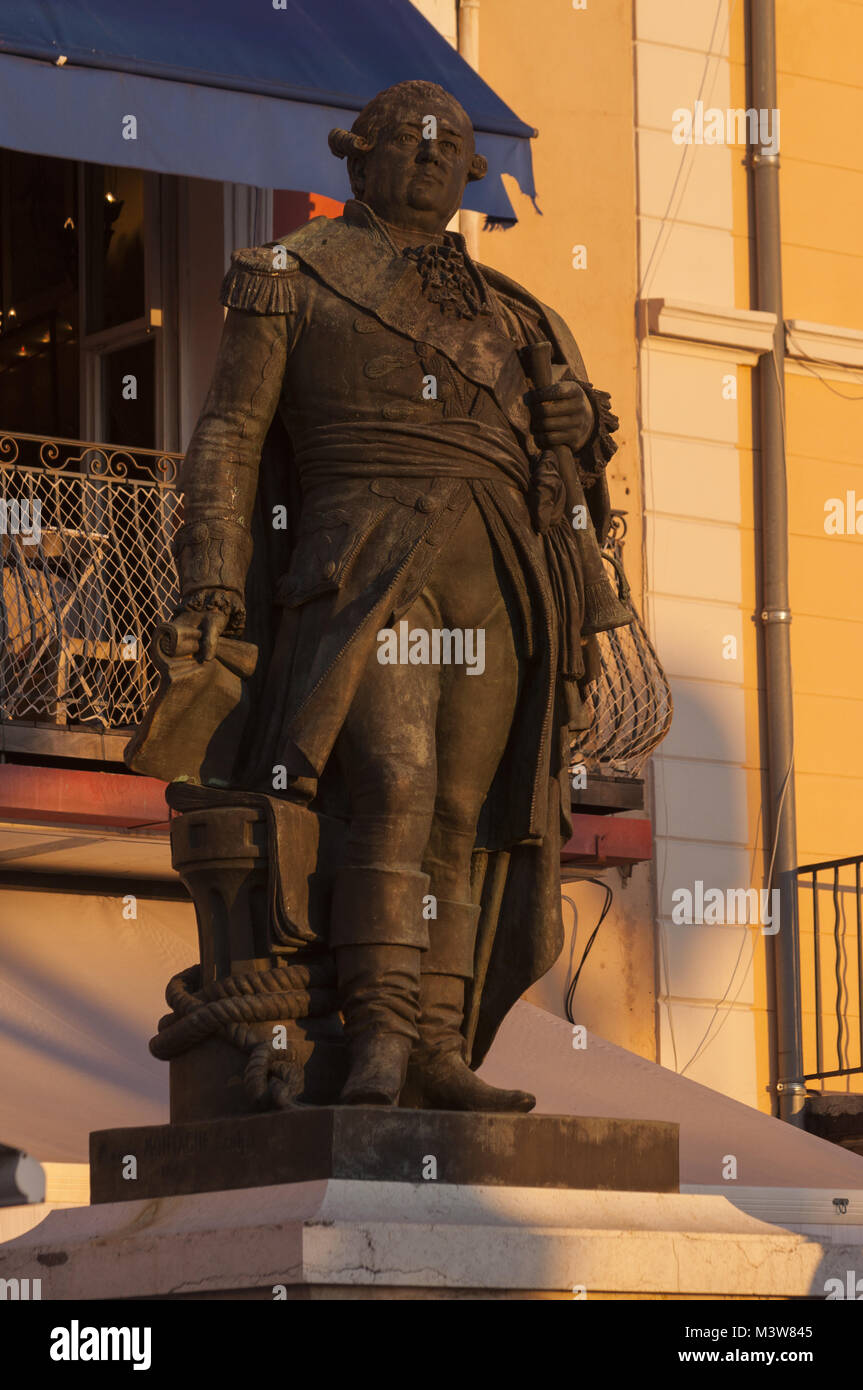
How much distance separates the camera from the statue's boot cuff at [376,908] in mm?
5871

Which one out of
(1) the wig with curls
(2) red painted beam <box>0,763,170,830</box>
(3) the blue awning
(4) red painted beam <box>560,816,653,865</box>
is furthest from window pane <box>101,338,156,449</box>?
(1) the wig with curls

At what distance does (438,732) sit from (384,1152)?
1.03m

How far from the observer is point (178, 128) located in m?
9.63

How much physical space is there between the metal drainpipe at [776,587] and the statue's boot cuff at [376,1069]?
20.9 ft

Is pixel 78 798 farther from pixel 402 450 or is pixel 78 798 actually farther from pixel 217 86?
pixel 402 450

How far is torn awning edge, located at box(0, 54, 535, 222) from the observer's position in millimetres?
9375

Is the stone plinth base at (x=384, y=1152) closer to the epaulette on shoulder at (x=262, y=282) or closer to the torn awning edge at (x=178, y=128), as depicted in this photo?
the epaulette on shoulder at (x=262, y=282)

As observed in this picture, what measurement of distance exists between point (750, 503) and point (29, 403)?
3490 millimetres

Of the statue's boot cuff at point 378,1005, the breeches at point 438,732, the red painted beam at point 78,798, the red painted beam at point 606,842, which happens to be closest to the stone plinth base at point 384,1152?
the statue's boot cuff at point 378,1005

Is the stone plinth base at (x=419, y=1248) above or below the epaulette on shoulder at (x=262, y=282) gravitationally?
below

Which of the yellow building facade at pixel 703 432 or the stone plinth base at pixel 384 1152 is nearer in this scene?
the stone plinth base at pixel 384 1152

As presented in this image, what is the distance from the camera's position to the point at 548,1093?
889cm

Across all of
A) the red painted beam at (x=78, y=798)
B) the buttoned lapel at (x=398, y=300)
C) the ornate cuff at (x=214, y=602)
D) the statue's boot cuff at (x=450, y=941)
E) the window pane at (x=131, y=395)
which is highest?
the window pane at (x=131, y=395)

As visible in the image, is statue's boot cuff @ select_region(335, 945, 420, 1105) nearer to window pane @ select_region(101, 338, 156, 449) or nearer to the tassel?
the tassel
